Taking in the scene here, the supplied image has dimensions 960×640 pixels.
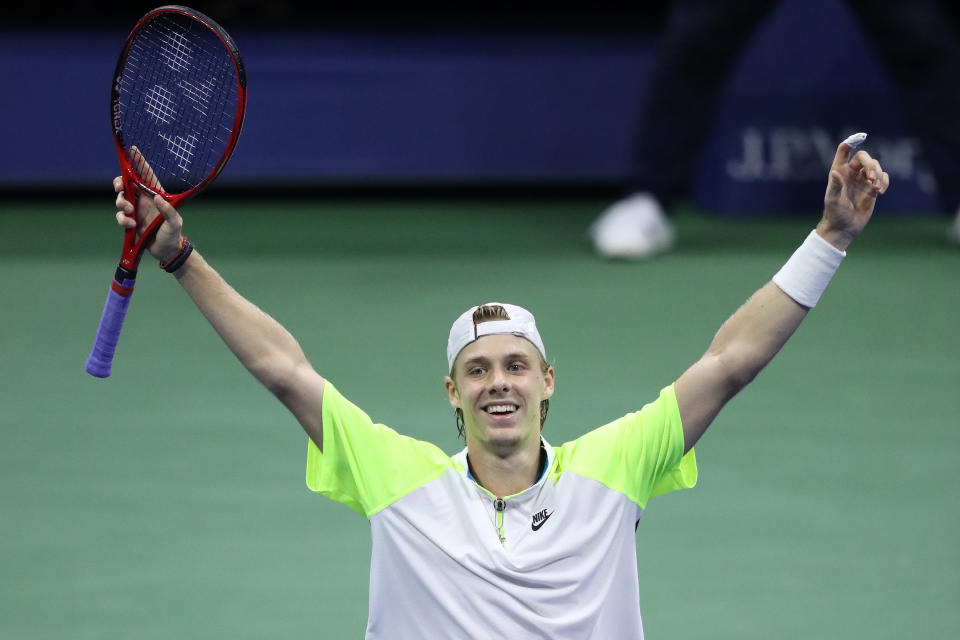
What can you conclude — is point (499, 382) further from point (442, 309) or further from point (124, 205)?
point (442, 309)

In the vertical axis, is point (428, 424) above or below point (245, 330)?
above

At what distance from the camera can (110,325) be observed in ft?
10.5

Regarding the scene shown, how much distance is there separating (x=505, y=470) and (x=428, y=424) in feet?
8.15

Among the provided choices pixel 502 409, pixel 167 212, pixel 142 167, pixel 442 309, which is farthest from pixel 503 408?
pixel 442 309

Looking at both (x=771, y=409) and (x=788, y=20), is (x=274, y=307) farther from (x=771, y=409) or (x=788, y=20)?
(x=788, y=20)

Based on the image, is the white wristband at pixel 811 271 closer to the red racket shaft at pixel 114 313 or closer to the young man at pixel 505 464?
the young man at pixel 505 464

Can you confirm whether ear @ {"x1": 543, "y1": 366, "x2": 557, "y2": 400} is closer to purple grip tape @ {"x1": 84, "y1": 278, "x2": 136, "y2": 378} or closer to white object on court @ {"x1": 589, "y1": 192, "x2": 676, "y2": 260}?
purple grip tape @ {"x1": 84, "y1": 278, "x2": 136, "y2": 378}

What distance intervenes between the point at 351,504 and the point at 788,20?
6.83 meters

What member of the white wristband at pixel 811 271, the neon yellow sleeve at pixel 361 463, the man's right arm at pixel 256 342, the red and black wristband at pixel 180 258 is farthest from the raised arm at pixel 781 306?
the red and black wristband at pixel 180 258

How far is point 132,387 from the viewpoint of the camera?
19.9 feet

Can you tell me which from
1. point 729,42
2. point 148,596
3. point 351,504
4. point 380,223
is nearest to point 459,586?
point 351,504

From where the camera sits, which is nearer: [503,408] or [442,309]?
[503,408]

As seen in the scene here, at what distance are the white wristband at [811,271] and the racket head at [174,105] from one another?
1213mm

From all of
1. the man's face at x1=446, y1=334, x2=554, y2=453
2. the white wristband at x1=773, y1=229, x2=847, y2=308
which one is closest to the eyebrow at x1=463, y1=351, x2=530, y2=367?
the man's face at x1=446, y1=334, x2=554, y2=453
